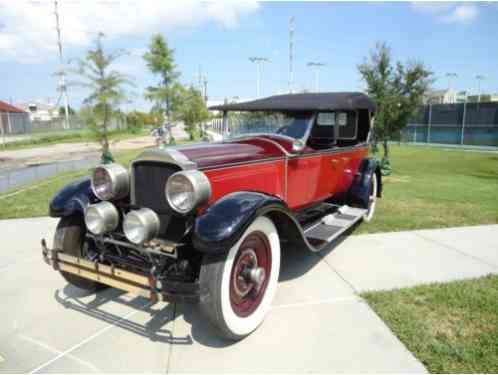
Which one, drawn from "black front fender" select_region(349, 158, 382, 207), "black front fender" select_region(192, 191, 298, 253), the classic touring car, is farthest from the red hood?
"black front fender" select_region(349, 158, 382, 207)

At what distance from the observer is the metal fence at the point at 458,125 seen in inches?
738

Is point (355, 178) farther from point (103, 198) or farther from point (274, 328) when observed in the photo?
Answer: point (103, 198)

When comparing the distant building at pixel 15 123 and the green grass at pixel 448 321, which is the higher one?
the distant building at pixel 15 123

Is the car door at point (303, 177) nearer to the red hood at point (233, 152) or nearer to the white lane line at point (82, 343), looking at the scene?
the red hood at point (233, 152)

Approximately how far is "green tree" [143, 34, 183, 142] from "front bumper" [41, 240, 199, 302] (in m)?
13.0

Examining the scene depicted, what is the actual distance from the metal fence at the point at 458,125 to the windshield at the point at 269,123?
1528 centimetres

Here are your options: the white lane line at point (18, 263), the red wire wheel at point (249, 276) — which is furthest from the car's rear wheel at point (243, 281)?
the white lane line at point (18, 263)

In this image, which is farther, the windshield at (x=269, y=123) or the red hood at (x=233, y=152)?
the windshield at (x=269, y=123)

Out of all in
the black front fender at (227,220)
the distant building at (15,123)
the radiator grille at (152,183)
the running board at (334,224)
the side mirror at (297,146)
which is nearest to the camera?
the black front fender at (227,220)

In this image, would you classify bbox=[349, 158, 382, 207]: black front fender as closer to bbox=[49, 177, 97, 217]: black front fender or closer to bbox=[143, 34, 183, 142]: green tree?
bbox=[49, 177, 97, 217]: black front fender

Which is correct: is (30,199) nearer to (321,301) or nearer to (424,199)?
(321,301)

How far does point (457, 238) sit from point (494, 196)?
3.54 m

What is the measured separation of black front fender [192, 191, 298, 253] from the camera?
230 centimetres

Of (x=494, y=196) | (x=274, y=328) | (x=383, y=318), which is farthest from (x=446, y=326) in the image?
(x=494, y=196)
